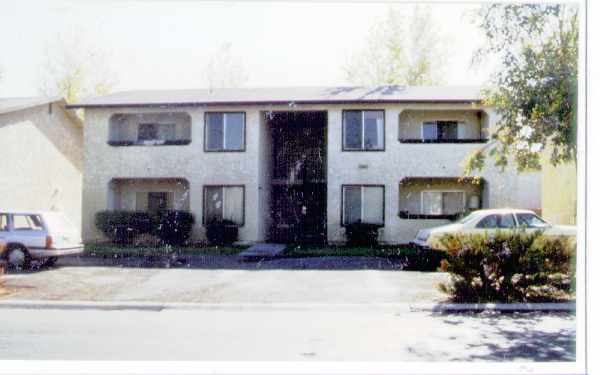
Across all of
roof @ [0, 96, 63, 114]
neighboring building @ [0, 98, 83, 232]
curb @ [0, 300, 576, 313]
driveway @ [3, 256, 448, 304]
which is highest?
roof @ [0, 96, 63, 114]

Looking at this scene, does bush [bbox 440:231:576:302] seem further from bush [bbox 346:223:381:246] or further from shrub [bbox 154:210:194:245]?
shrub [bbox 154:210:194:245]

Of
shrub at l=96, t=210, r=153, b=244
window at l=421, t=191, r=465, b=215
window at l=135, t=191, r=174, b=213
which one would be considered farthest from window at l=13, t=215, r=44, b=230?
window at l=421, t=191, r=465, b=215

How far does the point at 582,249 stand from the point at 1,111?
9065 millimetres

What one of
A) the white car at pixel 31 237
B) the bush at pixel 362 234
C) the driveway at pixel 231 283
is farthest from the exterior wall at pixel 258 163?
the white car at pixel 31 237

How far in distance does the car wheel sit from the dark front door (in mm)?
7393

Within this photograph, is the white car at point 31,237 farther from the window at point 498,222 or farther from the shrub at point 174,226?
the window at point 498,222

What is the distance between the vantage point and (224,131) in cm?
1559

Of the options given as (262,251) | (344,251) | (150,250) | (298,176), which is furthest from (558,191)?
(298,176)

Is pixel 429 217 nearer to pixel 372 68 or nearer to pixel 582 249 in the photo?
pixel 372 68

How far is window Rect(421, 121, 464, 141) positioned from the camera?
14.1 m

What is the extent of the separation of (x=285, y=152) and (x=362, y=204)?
3.41 metres

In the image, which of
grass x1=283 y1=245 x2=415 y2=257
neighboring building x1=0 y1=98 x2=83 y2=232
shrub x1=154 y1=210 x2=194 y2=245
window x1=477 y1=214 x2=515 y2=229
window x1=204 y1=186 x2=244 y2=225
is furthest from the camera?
window x1=204 y1=186 x2=244 y2=225

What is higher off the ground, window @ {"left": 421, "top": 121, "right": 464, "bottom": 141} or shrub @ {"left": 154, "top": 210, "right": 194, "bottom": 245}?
window @ {"left": 421, "top": 121, "right": 464, "bottom": 141}

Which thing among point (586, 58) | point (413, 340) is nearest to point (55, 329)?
point (413, 340)
